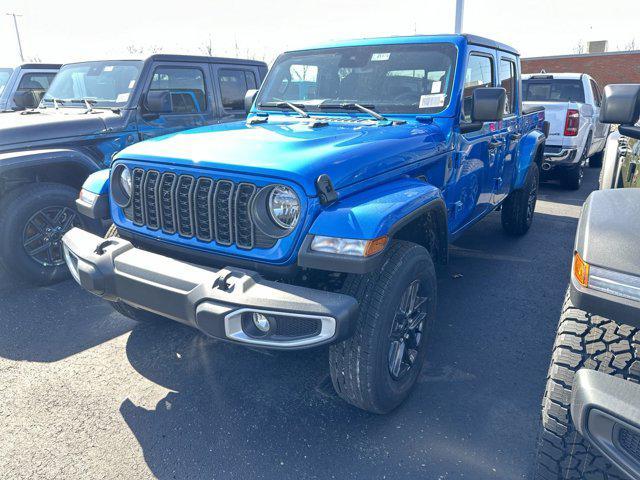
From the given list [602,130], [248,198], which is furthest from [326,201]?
[602,130]

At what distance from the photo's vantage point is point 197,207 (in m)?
2.33

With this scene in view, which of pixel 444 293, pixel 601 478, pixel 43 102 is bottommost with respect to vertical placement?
pixel 444 293

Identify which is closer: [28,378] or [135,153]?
[135,153]

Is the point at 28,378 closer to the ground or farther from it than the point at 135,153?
closer to the ground

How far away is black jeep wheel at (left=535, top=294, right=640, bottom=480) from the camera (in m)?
1.60

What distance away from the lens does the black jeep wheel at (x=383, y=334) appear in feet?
7.09

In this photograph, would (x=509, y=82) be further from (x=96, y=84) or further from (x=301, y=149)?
(x=96, y=84)

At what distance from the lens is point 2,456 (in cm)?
231

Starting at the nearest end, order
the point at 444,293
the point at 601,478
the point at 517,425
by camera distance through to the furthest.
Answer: the point at 601,478, the point at 517,425, the point at 444,293

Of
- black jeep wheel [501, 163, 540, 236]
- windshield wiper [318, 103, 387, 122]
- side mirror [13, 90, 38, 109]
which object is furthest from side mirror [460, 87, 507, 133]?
side mirror [13, 90, 38, 109]

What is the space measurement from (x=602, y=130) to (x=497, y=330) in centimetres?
815

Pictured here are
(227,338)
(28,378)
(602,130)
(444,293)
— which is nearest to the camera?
(227,338)

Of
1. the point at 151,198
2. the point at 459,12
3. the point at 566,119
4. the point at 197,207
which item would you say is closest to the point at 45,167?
the point at 151,198

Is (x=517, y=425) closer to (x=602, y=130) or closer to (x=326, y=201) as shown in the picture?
(x=326, y=201)
